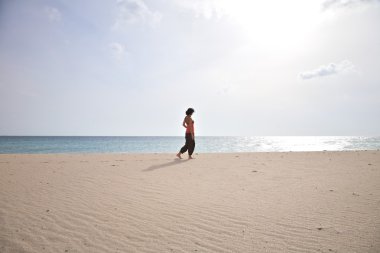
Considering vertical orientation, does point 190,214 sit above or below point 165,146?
above

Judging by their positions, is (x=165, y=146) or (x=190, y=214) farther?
(x=165, y=146)

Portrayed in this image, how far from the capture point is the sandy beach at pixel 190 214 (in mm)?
3053

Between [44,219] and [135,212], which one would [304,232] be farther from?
[44,219]

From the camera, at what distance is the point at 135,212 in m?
4.17

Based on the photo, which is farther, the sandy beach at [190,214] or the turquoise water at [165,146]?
the turquoise water at [165,146]

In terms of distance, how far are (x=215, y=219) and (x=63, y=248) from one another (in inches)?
88.2

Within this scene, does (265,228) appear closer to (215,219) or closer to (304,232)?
(304,232)

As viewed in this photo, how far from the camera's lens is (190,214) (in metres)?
4.08

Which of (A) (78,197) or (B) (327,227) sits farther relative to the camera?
(A) (78,197)

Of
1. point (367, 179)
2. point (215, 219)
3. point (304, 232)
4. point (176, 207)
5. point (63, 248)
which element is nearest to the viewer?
point (63, 248)

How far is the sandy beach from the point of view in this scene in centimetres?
305

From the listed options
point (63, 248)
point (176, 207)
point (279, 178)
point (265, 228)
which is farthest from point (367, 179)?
point (63, 248)

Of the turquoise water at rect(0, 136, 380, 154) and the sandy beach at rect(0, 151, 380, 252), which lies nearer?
the sandy beach at rect(0, 151, 380, 252)

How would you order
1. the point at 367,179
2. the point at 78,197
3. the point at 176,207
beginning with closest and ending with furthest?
the point at 176,207 → the point at 78,197 → the point at 367,179
